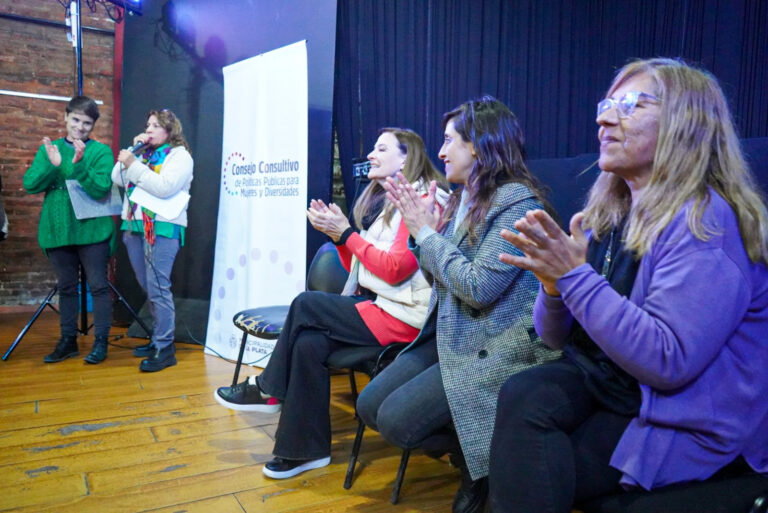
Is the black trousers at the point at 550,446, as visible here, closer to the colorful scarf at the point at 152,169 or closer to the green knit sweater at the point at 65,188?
the colorful scarf at the point at 152,169

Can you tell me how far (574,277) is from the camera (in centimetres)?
101

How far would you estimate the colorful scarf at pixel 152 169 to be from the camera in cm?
344

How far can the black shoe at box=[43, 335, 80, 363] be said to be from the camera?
3537mm

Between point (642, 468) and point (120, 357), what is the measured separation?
11.5 feet

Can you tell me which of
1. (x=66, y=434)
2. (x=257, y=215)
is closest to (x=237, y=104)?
(x=257, y=215)

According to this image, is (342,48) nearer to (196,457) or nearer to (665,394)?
(196,457)

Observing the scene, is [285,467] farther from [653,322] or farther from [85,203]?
[85,203]

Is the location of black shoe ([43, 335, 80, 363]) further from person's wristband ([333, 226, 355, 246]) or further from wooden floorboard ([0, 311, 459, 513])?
person's wristband ([333, 226, 355, 246])

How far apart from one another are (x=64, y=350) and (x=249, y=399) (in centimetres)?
183

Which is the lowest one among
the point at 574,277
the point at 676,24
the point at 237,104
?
the point at 574,277

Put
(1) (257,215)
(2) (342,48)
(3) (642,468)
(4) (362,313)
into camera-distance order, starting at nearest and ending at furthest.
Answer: (3) (642,468) → (4) (362,313) → (2) (342,48) → (1) (257,215)

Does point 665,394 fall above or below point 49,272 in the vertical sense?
above

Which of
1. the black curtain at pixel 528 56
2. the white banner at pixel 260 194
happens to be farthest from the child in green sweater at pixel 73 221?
the black curtain at pixel 528 56

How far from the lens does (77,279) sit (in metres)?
3.66
